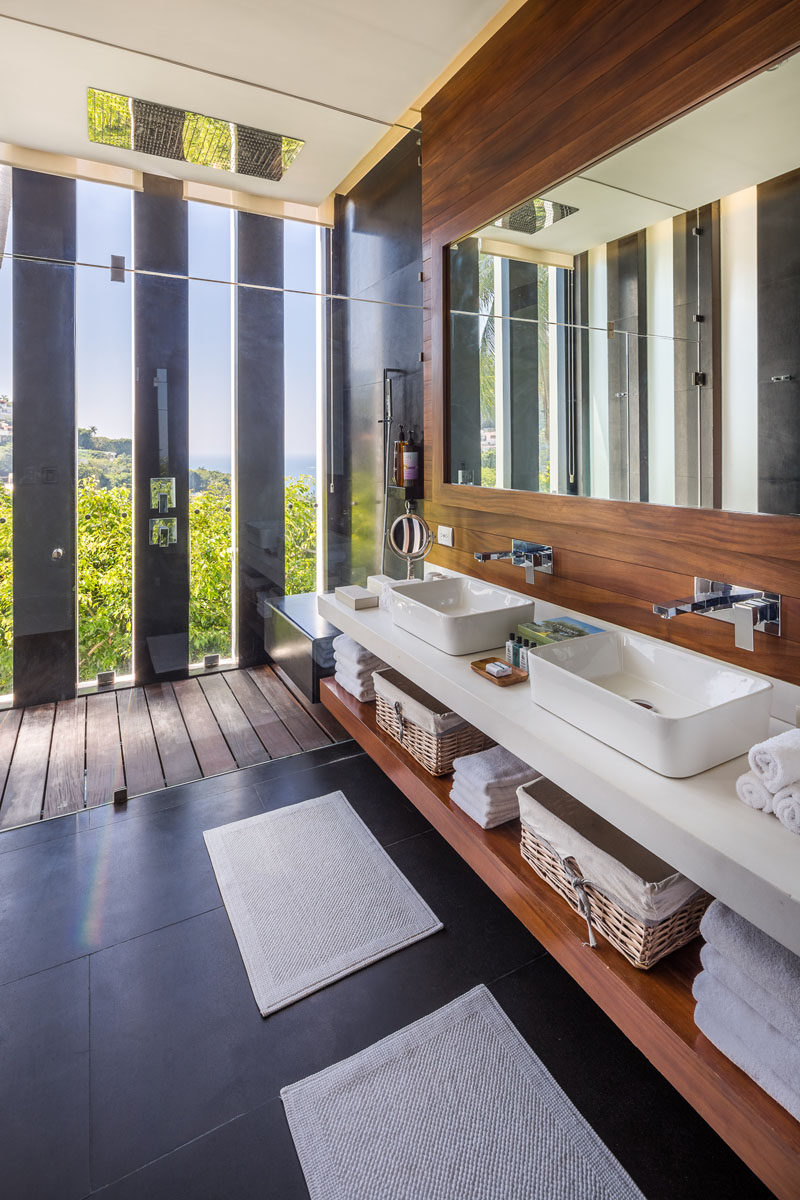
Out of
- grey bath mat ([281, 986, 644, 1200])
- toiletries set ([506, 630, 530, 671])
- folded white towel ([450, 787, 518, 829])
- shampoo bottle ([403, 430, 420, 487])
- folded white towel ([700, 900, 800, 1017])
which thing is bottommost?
grey bath mat ([281, 986, 644, 1200])

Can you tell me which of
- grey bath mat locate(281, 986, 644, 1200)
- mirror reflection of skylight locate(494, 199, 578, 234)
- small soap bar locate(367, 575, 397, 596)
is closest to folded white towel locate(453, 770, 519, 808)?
grey bath mat locate(281, 986, 644, 1200)

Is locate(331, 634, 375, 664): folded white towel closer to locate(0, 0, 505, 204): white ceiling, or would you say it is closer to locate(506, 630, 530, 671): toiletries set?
locate(506, 630, 530, 671): toiletries set

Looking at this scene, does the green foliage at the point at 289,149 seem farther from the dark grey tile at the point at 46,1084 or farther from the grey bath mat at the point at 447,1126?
the grey bath mat at the point at 447,1126

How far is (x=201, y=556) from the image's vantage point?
270 centimetres

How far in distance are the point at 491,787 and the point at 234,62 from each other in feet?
8.57

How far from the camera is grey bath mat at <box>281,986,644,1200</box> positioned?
50.8 inches

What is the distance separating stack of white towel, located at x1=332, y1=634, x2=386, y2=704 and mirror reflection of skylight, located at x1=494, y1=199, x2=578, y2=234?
5.48 ft

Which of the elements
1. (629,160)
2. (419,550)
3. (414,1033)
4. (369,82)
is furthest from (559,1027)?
(369,82)

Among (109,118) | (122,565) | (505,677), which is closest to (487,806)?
(505,677)

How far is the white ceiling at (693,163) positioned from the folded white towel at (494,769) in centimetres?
148

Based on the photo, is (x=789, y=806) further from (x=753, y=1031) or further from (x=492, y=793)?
(x=492, y=793)

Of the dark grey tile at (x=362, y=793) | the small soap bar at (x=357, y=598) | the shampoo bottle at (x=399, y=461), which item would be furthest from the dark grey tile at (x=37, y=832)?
the shampoo bottle at (x=399, y=461)

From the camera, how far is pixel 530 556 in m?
2.18

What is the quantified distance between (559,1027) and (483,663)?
3.07 ft
